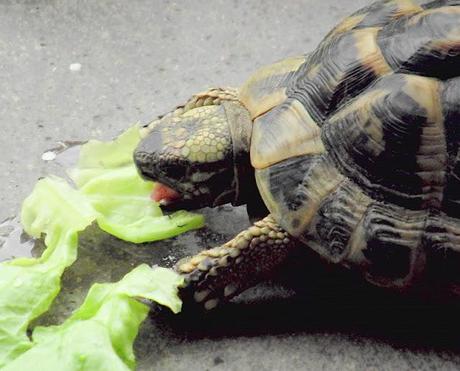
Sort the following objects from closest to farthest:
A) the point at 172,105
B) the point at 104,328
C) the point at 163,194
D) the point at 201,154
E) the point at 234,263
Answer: the point at 104,328 < the point at 234,263 < the point at 201,154 < the point at 163,194 < the point at 172,105

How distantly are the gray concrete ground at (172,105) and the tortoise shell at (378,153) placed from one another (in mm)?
262

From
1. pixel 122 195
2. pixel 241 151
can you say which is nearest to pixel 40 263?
pixel 122 195

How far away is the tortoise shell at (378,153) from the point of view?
226cm

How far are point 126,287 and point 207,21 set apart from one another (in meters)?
1.89

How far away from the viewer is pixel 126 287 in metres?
2.39

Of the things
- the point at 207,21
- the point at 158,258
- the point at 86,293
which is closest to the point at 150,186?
the point at 158,258

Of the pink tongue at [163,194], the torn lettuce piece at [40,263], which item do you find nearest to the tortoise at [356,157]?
the pink tongue at [163,194]

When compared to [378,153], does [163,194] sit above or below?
below

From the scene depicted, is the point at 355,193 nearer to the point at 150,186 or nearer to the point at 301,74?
the point at 301,74

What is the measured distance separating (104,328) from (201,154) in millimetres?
608

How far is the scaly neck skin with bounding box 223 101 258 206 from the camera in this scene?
2.55 meters

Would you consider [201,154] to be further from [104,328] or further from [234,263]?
[104,328]

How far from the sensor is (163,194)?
108 inches

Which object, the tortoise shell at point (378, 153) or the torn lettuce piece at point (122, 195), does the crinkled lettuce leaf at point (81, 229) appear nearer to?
the torn lettuce piece at point (122, 195)
